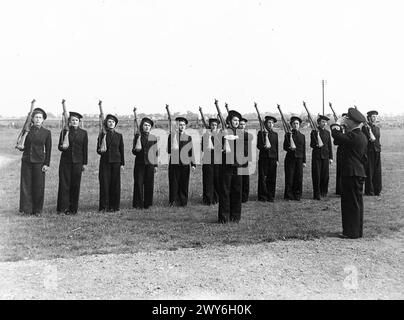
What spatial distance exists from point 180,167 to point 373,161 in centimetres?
537

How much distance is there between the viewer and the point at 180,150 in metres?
10.8

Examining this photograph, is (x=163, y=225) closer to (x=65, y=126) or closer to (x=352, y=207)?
(x=65, y=126)

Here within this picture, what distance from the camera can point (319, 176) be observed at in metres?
11.7

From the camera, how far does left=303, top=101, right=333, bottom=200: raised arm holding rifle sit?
1159 centimetres

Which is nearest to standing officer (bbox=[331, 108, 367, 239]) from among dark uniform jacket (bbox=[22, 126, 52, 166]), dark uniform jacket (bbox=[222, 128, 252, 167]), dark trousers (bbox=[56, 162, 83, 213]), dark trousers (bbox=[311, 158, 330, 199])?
dark uniform jacket (bbox=[222, 128, 252, 167])

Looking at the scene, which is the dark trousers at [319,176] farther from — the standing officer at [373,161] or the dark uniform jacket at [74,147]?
the dark uniform jacket at [74,147]

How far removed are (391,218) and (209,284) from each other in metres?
5.46

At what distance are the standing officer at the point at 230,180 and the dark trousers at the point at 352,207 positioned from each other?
2.10 metres

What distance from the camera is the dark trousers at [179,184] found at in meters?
10.6

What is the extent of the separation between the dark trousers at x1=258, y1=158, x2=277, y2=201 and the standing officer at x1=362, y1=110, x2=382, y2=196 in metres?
2.59

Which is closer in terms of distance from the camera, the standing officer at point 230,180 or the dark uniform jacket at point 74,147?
the standing officer at point 230,180

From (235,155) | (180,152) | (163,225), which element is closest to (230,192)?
(235,155)

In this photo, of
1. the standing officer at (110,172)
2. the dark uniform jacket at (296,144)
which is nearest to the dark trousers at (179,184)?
the standing officer at (110,172)

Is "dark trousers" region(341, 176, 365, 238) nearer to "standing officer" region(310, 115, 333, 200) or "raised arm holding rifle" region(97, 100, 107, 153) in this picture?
"standing officer" region(310, 115, 333, 200)
